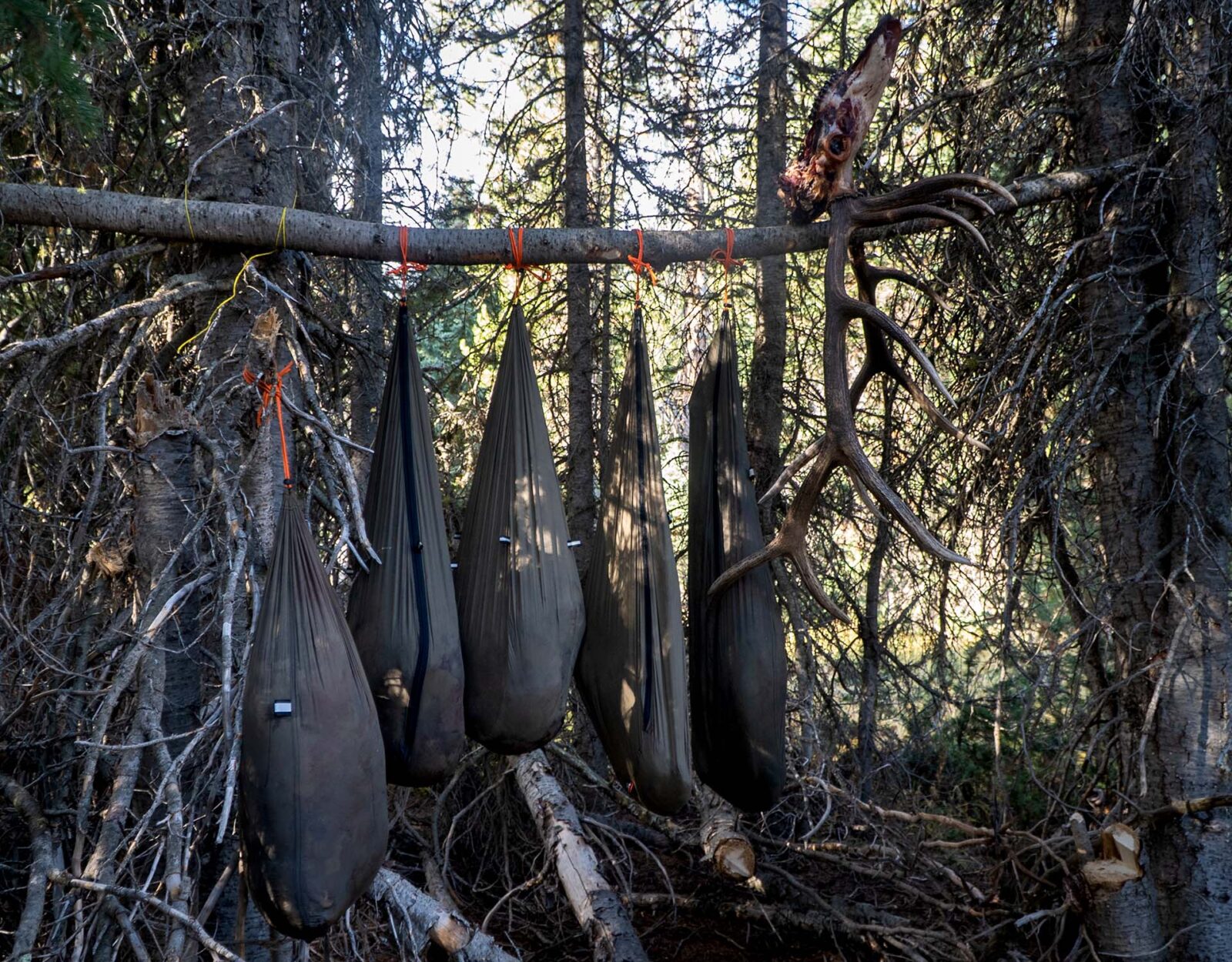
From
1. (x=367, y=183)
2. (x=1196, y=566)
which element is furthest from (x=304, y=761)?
(x=367, y=183)

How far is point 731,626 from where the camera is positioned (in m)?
2.82

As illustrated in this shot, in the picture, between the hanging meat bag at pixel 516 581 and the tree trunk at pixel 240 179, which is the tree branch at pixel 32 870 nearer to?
the tree trunk at pixel 240 179

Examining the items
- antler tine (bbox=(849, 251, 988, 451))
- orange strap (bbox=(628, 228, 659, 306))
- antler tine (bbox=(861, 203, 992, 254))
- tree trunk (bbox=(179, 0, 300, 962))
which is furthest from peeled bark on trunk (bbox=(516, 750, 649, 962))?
antler tine (bbox=(861, 203, 992, 254))

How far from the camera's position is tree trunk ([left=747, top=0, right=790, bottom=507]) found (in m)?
5.07

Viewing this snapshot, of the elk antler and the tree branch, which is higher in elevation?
the elk antler

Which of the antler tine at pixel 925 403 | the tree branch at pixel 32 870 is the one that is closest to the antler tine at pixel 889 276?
the antler tine at pixel 925 403

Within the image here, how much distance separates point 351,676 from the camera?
212 centimetres

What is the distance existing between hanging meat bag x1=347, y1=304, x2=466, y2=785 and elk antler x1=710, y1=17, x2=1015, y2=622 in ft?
2.65

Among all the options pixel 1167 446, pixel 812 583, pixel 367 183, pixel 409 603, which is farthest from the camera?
pixel 367 183

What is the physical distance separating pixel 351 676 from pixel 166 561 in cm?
98

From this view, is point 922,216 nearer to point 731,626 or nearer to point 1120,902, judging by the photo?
point 731,626

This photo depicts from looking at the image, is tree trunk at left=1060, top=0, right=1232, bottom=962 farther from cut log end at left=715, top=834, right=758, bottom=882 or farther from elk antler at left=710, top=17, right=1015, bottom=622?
cut log end at left=715, top=834, right=758, bottom=882

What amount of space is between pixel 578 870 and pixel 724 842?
2.33 ft

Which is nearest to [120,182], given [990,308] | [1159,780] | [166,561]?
[166,561]
